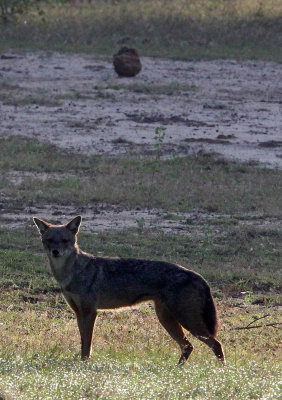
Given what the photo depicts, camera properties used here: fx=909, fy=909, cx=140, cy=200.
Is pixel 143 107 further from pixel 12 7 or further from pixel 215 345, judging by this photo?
pixel 215 345

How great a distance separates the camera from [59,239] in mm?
8000

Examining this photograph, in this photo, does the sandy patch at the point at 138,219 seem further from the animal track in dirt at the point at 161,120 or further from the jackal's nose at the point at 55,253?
the animal track in dirt at the point at 161,120

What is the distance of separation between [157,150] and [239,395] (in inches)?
448

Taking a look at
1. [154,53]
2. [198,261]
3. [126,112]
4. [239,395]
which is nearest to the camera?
[239,395]

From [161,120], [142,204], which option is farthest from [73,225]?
[161,120]

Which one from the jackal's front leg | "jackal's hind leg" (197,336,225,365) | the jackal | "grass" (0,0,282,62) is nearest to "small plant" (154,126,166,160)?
"grass" (0,0,282,62)

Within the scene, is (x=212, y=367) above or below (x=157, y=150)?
above

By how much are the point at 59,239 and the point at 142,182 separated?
6.96 meters

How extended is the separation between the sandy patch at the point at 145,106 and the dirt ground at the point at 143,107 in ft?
0.06

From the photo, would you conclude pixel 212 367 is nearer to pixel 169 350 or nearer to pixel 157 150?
pixel 169 350

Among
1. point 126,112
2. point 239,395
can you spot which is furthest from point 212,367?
point 126,112

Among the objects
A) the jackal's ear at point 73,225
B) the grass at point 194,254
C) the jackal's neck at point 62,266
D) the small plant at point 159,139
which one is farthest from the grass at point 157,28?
the jackal's neck at point 62,266

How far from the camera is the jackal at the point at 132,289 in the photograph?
734 cm

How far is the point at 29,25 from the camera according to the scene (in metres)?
25.6
